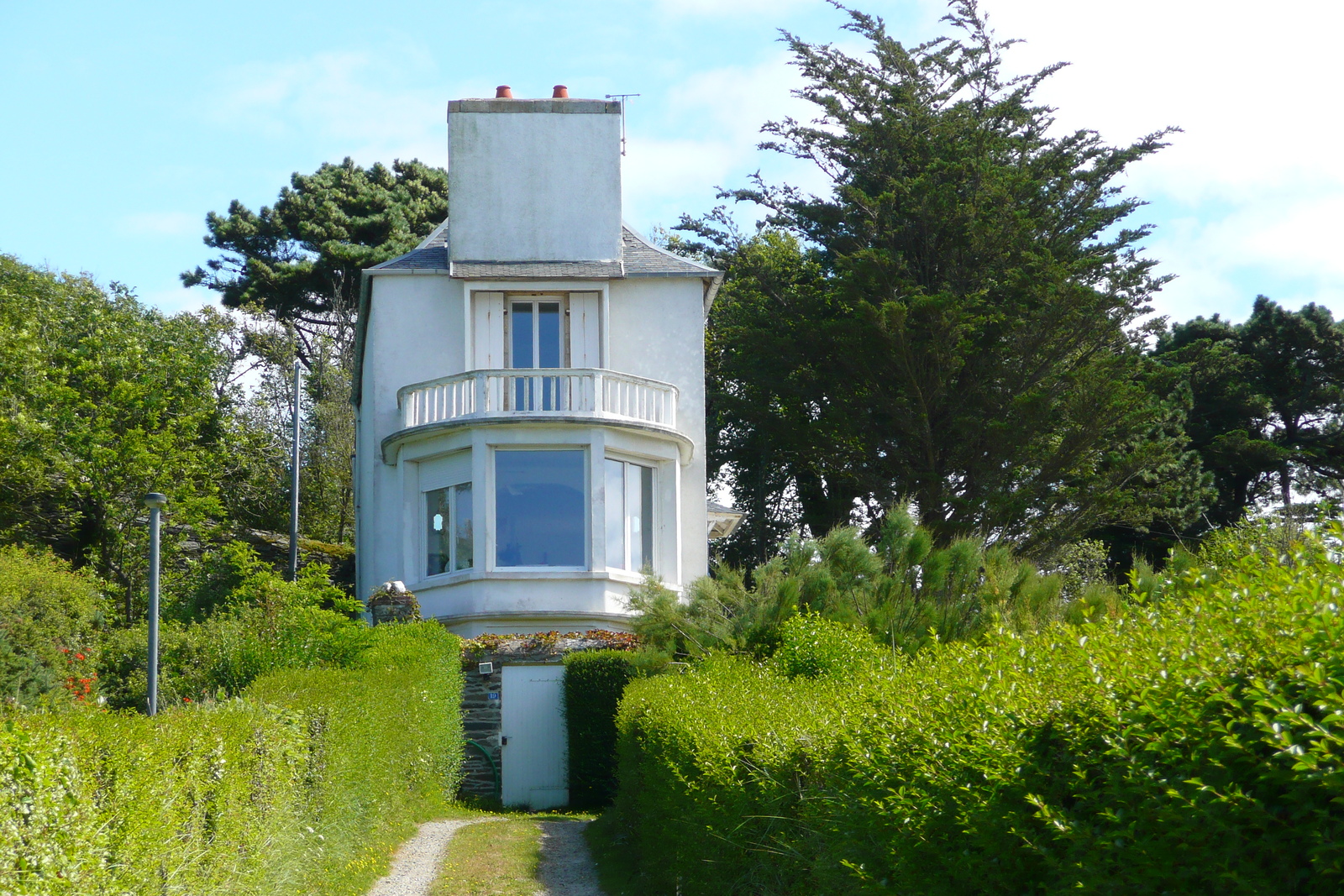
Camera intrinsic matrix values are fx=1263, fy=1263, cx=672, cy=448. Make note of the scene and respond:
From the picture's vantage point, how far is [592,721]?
60.4 ft

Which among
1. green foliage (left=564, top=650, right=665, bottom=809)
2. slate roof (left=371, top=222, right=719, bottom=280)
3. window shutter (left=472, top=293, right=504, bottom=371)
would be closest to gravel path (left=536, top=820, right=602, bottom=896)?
green foliage (left=564, top=650, right=665, bottom=809)

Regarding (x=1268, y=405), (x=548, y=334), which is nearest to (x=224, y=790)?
(x=548, y=334)

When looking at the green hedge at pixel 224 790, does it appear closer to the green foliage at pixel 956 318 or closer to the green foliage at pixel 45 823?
the green foliage at pixel 45 823

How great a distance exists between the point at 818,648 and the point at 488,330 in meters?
12.5

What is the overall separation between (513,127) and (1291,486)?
22192mm

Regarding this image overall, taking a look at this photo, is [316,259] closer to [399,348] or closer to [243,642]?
[399,348]

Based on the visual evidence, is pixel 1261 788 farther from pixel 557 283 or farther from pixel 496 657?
pixel 557 283

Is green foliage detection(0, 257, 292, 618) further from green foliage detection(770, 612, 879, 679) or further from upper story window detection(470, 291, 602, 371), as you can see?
green foliage detection(770, 612, 879, 679)

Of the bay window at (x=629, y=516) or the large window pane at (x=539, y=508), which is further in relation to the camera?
the bay window at (x=629, y=516)

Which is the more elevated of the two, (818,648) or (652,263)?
(652,263)

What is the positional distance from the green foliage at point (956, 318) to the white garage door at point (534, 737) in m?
9.75

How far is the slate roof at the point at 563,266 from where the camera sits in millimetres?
22594

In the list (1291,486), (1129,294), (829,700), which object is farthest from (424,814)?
(1291,486)

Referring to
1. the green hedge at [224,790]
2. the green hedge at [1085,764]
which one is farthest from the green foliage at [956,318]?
the green hedge at [1085,764]
